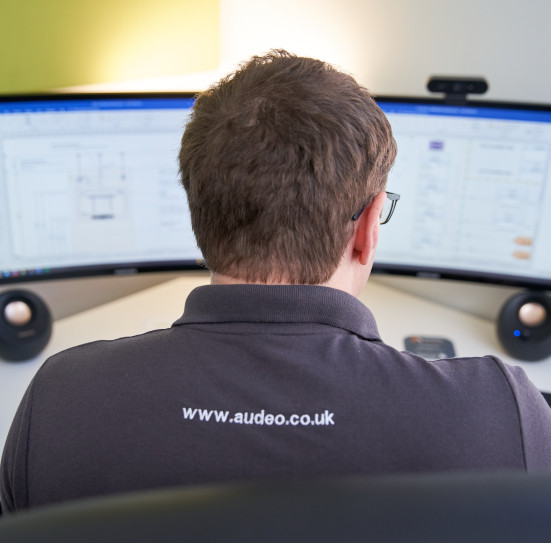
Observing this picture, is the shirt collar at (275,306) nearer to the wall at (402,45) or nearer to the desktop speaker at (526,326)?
the desktop speaker at (526,326)

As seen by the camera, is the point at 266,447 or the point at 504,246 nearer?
the point at 266,447

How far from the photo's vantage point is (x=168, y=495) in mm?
349

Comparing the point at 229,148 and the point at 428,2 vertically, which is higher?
the point at 428,2

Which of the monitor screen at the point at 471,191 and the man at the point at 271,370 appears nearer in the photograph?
the man at the point at 271,370

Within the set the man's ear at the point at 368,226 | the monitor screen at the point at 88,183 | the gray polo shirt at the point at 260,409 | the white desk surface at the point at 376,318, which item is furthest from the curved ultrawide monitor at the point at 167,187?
the gray polo shirt at the point at 260,409

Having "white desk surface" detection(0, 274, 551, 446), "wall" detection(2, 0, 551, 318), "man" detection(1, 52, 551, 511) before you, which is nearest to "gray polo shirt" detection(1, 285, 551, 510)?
"man" detection(1, 52, 551, 511)

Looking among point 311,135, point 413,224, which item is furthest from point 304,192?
point 413,224

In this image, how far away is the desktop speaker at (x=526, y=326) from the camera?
1347 mm

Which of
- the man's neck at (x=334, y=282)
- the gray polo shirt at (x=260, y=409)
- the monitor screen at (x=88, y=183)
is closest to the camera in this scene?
the gray polo shirt at (x=260, y=409)

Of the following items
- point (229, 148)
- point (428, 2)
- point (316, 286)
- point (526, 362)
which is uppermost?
point (428, 2)

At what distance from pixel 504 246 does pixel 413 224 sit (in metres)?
0.18

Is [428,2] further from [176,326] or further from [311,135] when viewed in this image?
[176,326]

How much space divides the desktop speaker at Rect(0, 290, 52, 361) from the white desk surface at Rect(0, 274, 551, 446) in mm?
24

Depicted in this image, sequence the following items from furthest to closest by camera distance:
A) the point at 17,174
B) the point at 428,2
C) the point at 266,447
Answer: the point at 428,2
the point at 17,174
the point at 266,447
